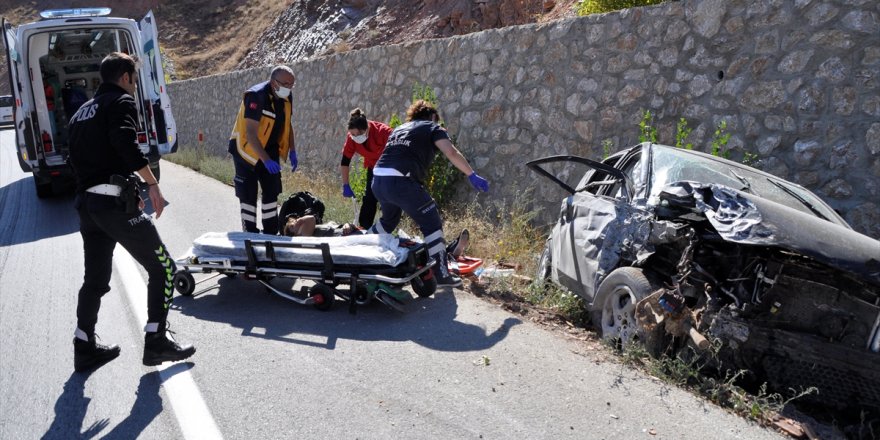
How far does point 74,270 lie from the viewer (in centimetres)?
707

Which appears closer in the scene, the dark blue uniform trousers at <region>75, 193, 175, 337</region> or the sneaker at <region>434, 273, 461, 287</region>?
the dark blue uniform trousers at <region>75, 193, 175, 337</region>

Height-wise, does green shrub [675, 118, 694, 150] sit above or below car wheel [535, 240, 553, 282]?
above

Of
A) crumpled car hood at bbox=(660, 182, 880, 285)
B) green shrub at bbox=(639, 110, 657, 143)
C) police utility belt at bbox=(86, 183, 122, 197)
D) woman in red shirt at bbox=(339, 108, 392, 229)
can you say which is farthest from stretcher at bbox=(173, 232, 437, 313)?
green shrub at bbox=(639, 110, 657, 143)

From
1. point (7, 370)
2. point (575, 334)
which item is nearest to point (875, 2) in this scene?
point (575, 334)

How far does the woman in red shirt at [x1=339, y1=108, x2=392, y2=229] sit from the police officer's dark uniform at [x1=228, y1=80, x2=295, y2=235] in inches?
28.4

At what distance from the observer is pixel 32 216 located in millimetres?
10445

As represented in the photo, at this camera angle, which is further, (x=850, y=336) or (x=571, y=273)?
(x=571, y=273)

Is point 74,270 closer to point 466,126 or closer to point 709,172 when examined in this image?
point 466,126

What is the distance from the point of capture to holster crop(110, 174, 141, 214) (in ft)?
14.0

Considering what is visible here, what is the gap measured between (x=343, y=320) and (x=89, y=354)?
1.79 metres

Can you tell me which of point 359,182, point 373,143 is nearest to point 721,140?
point 373,143

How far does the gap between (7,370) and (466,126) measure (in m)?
6.48

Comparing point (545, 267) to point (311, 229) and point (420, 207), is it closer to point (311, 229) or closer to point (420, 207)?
point (420, 207)

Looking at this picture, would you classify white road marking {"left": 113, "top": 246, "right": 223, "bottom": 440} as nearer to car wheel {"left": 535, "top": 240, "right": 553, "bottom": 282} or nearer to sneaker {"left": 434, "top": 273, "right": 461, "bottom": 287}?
sneaker {"left": 434, "top": 273, "right": 461, "bottom": 287}
